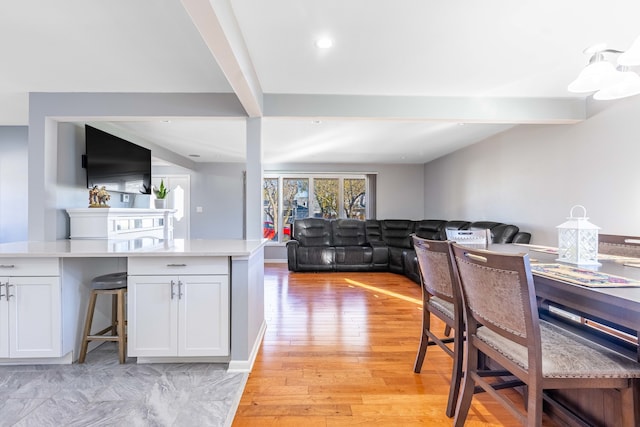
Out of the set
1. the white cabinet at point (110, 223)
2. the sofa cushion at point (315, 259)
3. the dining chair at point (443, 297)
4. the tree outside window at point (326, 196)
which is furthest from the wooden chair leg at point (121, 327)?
the tree outside window at point (326, 196)

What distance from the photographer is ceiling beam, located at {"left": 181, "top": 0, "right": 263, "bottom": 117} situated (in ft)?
4.46

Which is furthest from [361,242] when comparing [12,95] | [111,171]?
[12,95]

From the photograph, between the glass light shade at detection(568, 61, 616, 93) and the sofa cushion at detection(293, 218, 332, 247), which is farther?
the sofa cushion at detection(293, 218, 332, 247)

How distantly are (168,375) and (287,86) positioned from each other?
2496 mm

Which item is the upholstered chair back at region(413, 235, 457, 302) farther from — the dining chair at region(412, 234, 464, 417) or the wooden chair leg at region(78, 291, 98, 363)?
the wooden chair leg at region(78, 291, 98, 363)

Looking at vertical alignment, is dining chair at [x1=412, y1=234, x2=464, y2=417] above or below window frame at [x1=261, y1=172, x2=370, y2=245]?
below

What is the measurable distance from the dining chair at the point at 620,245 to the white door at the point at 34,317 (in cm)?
384

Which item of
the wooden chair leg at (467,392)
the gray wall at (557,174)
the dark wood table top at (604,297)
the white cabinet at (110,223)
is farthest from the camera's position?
the white cabinet at (110,223)

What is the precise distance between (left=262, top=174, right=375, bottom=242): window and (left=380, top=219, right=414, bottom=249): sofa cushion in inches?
40.4

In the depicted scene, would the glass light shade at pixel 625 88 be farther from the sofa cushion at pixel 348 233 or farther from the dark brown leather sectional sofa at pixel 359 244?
the sofa cushion at pixel 348 233

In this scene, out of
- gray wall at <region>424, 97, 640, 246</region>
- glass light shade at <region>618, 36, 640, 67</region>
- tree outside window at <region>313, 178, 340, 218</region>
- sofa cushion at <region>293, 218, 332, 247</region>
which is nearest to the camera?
glass light shade at <region>618, 36, 640, 67</region>

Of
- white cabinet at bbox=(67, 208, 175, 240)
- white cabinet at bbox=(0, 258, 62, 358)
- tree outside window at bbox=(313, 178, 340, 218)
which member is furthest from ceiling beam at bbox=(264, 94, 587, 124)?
tree outside window at bbox=(313, 178, 340, 218)

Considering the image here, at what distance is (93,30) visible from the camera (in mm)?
1897

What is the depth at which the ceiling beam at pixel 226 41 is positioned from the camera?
136 cm
